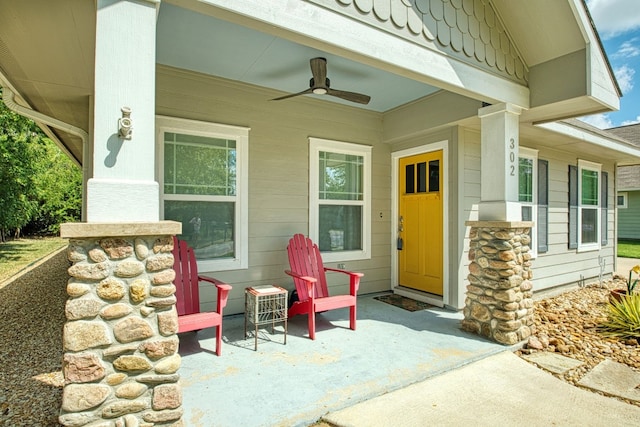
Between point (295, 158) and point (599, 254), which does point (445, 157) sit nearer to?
point (295, 158)

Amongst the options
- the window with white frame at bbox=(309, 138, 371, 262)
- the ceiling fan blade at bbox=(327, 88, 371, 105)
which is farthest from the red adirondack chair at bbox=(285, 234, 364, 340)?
the ceiling fan blade at bbox=(327, 88, 371, 105)

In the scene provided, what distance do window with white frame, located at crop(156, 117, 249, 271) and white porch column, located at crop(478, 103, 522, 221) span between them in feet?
9.08

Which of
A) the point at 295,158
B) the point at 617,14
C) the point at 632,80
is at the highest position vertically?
the point at 632,80

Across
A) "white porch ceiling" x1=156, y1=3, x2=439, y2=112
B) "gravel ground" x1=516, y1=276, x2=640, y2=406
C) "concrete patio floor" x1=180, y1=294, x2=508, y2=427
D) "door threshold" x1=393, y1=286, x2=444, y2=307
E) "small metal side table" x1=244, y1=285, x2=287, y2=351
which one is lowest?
"gravel ground" x1=516, y1=276, x2=640, y2=406

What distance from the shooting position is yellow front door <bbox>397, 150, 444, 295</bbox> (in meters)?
4.85

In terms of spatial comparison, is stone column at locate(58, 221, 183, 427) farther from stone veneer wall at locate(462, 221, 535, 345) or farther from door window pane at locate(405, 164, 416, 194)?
door window pane at locate(405, 164, 416, 194)

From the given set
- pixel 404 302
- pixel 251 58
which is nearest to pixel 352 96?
pixel 251 58

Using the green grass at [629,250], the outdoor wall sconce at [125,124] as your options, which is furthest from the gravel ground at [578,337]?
the green grass at [629,250]

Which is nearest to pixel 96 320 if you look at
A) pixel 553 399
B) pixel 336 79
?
pixel 553 399

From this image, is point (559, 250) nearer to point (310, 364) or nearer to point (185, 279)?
point (310, 364)

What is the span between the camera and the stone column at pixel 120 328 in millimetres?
1614

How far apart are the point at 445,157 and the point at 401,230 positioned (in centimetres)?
133

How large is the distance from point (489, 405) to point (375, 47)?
2760 mm

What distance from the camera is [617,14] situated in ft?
30.2
